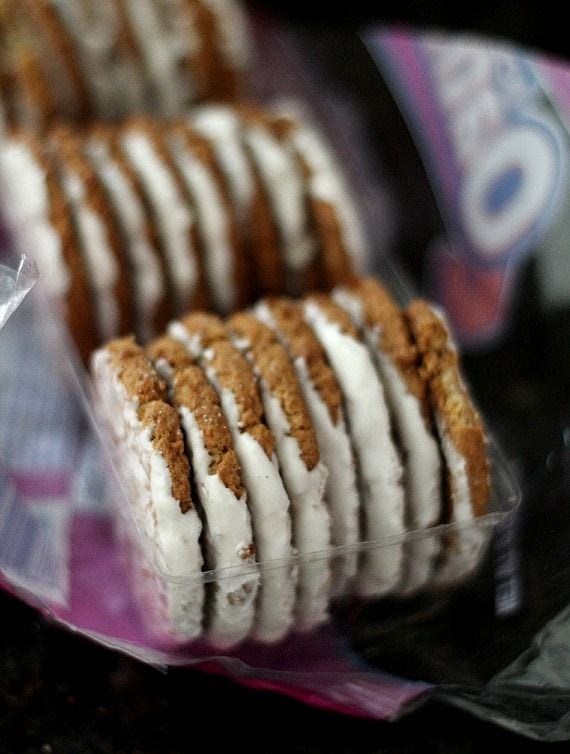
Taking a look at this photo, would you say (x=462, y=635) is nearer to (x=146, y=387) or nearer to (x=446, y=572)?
(x=446, y=572)

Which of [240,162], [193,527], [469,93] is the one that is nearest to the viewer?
[193,527]

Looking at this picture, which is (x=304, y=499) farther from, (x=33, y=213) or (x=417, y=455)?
(x=33, y=213)

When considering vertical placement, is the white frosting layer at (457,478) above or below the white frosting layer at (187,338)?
below

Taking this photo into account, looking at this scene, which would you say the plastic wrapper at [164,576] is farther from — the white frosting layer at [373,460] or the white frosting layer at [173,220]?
the white frosting layer at [173,220]

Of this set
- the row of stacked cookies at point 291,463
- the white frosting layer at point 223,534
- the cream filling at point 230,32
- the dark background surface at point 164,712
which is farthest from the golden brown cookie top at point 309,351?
the cream filling at point 230,32

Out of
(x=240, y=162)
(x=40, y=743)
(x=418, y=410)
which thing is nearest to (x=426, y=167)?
(x=240, y=162)

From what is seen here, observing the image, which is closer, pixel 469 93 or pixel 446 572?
pixel 446 572

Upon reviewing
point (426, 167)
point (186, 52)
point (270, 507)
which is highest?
point (186, 52)

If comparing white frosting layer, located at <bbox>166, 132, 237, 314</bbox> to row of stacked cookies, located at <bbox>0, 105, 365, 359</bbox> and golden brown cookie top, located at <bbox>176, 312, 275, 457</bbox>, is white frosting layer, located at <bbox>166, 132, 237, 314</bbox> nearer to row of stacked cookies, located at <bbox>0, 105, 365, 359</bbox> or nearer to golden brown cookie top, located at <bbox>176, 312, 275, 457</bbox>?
row of stacked cookies, located at <bbox>0, 105, 365, 359</bbox>
